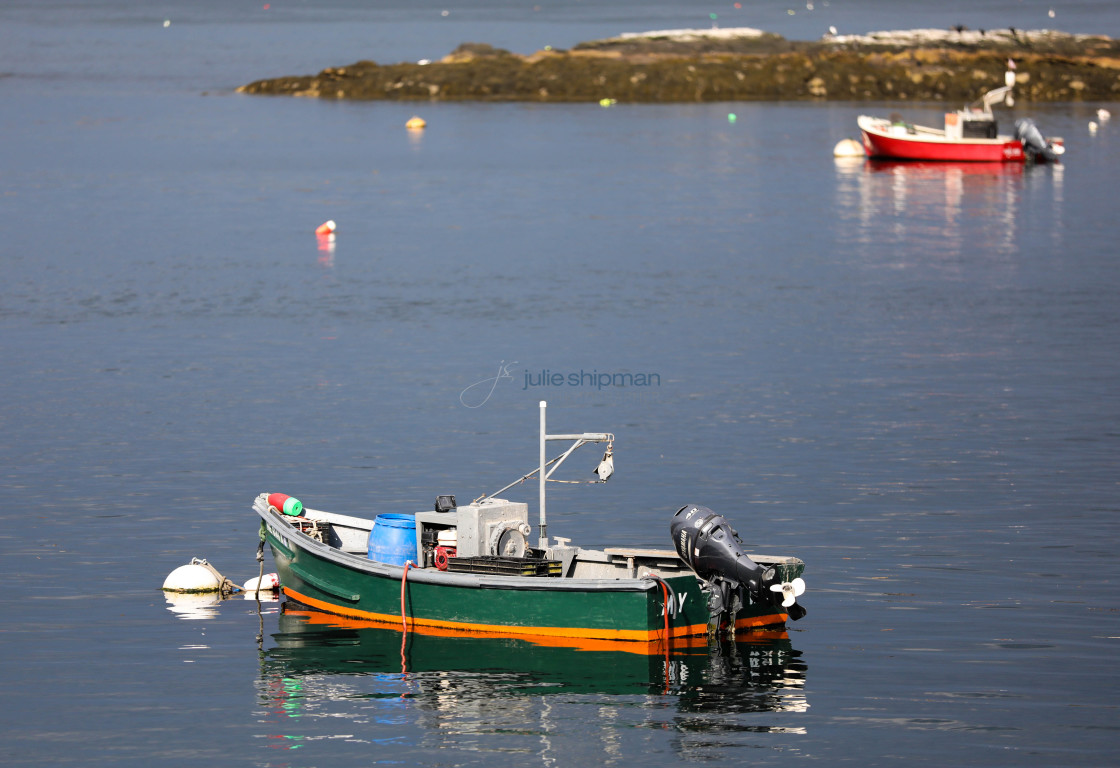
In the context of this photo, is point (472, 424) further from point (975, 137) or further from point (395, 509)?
point (975, 137)

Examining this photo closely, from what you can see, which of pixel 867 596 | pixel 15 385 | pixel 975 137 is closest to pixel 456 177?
pixel 975 137

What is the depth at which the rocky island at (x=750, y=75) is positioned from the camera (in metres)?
127

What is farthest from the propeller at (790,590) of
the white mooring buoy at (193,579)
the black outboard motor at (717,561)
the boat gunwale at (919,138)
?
the boat gunwale at (919,138)

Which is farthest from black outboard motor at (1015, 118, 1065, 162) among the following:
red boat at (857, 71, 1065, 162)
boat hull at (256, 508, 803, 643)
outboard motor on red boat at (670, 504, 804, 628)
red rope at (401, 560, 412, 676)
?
red rope at (401, 560, 412, 676)

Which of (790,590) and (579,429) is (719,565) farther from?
(579,429)

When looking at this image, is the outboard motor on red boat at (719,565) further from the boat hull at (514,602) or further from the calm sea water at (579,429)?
the calm sea water at (579,429)

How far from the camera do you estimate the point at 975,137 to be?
88.5m

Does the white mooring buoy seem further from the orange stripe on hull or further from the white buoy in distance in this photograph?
the white buoy in distance

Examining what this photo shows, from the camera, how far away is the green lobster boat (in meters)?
19.4

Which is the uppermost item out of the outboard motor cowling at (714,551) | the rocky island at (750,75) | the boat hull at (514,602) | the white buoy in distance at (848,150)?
the rocky island at (750,75)

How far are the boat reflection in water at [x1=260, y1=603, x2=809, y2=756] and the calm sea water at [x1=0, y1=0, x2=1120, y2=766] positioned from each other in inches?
2.6

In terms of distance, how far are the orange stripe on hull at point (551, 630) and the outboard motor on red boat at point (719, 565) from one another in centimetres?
50

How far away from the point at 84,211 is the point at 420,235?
17967mm

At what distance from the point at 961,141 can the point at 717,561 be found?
7173cm
